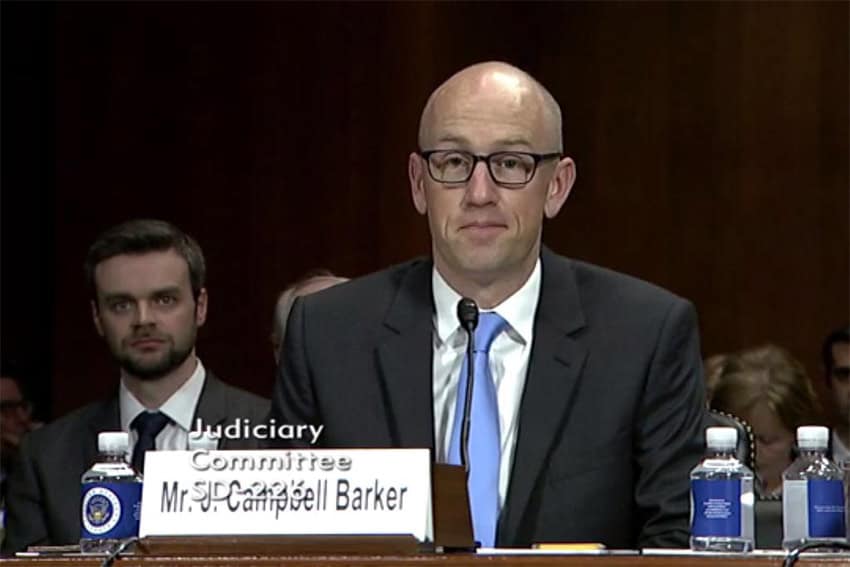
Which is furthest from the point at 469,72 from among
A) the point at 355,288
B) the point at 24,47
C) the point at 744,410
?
the point at 24,47

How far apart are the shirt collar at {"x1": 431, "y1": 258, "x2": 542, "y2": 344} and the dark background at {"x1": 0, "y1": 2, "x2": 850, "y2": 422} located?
130 inches

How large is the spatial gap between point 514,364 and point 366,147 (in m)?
3.54

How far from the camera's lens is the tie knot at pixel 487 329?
3723 millimetres

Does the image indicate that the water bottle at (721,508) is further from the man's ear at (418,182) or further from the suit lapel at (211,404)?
the suit lapel at (211,404)

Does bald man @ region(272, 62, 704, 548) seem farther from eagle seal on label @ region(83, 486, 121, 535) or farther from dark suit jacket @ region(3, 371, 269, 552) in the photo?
dark suit jacket @ region(3, 371, 269, 552)

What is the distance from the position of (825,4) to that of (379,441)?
3985mm

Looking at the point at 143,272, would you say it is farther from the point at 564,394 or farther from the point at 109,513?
the point at 109,513

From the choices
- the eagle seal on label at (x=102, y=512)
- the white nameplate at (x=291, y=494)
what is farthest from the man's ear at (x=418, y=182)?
the white nameplate at (x=291, y=494)

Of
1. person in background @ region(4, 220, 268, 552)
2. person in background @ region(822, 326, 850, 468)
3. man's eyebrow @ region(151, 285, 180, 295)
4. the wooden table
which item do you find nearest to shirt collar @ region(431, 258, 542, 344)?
the wooden table

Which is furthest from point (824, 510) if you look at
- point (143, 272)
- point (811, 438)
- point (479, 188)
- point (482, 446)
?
point (143, 272)

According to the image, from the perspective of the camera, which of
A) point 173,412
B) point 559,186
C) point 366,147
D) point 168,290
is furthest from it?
point 366,147

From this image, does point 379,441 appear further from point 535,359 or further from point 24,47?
point 24,47

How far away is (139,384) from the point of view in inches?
212

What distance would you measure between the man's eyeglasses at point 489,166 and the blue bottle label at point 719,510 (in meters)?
0.86
